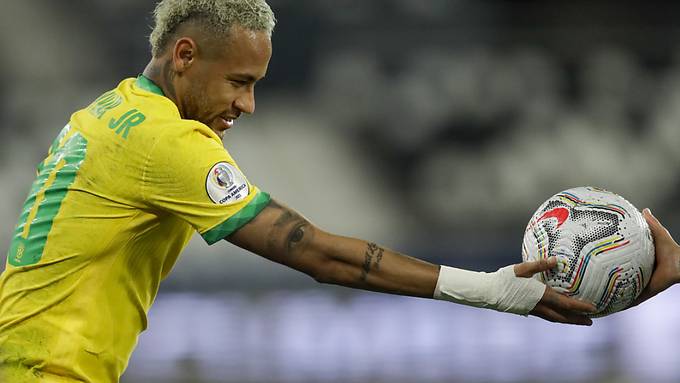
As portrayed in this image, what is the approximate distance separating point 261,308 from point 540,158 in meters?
2.82

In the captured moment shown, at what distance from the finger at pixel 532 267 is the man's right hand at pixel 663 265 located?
17.9 inches

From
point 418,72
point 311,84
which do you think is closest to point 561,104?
point 418,72

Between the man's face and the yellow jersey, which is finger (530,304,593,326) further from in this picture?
the man's face

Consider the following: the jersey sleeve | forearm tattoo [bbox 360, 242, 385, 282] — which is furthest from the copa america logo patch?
forearm tattoo [bbox 360, 242, 385, 282]

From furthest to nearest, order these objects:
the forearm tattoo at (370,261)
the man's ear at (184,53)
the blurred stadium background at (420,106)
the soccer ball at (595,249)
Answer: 1. the blurred stadium background at (420,106)
2. the man's ear at (184,53)
3. the soccer ball at (595,249)
4. the forearm tattoo at (370,261)

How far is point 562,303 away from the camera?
3957 mm

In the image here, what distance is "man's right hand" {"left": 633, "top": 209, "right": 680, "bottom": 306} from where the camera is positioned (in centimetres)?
416

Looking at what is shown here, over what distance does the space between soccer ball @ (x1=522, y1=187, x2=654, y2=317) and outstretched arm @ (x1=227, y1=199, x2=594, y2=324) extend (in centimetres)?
8

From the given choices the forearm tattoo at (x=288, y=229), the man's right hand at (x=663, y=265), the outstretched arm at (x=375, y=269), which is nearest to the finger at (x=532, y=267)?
the outstretched arm at (x=375, y=269)

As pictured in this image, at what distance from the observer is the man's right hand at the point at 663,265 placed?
4.16 metres

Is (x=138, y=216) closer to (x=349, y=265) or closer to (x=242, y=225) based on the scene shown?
(x=242, y=225)

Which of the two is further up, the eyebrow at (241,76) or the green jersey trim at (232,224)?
the eyebrow at (241,76)

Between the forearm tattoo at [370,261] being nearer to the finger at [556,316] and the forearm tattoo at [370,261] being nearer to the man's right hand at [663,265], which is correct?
the finger at [556,316]

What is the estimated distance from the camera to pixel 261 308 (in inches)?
352
